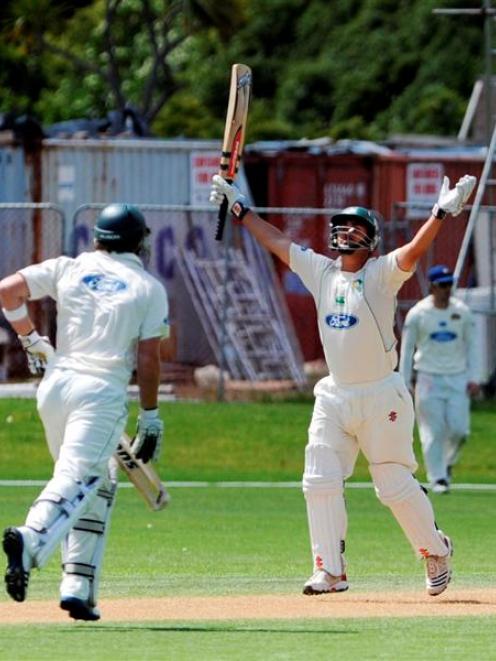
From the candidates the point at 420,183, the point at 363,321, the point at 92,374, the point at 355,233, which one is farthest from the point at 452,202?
the point at 420,183

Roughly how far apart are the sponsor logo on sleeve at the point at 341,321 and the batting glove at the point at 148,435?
158 cm

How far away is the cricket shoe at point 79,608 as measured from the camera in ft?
32.8

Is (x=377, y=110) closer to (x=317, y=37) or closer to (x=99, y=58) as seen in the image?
(x=317, y=37)

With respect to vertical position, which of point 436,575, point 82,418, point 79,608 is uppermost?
point 82,418

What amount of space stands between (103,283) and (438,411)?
9.35m

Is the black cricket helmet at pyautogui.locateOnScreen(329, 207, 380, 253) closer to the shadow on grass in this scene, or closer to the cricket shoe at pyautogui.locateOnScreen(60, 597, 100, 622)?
the shadow on grass

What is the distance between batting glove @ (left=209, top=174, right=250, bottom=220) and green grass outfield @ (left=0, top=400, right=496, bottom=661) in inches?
83.6

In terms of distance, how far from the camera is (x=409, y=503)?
11.5m

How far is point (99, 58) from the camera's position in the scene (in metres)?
48.2

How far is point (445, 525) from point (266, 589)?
16.4 ft

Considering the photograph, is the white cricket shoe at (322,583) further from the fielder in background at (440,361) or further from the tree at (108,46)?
the tree at (108,46)

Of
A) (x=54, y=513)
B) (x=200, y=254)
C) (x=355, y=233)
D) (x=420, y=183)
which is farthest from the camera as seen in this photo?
(x=420, y=183)

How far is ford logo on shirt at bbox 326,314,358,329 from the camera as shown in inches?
448

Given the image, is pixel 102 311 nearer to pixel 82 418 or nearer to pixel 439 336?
pixel 82 418
